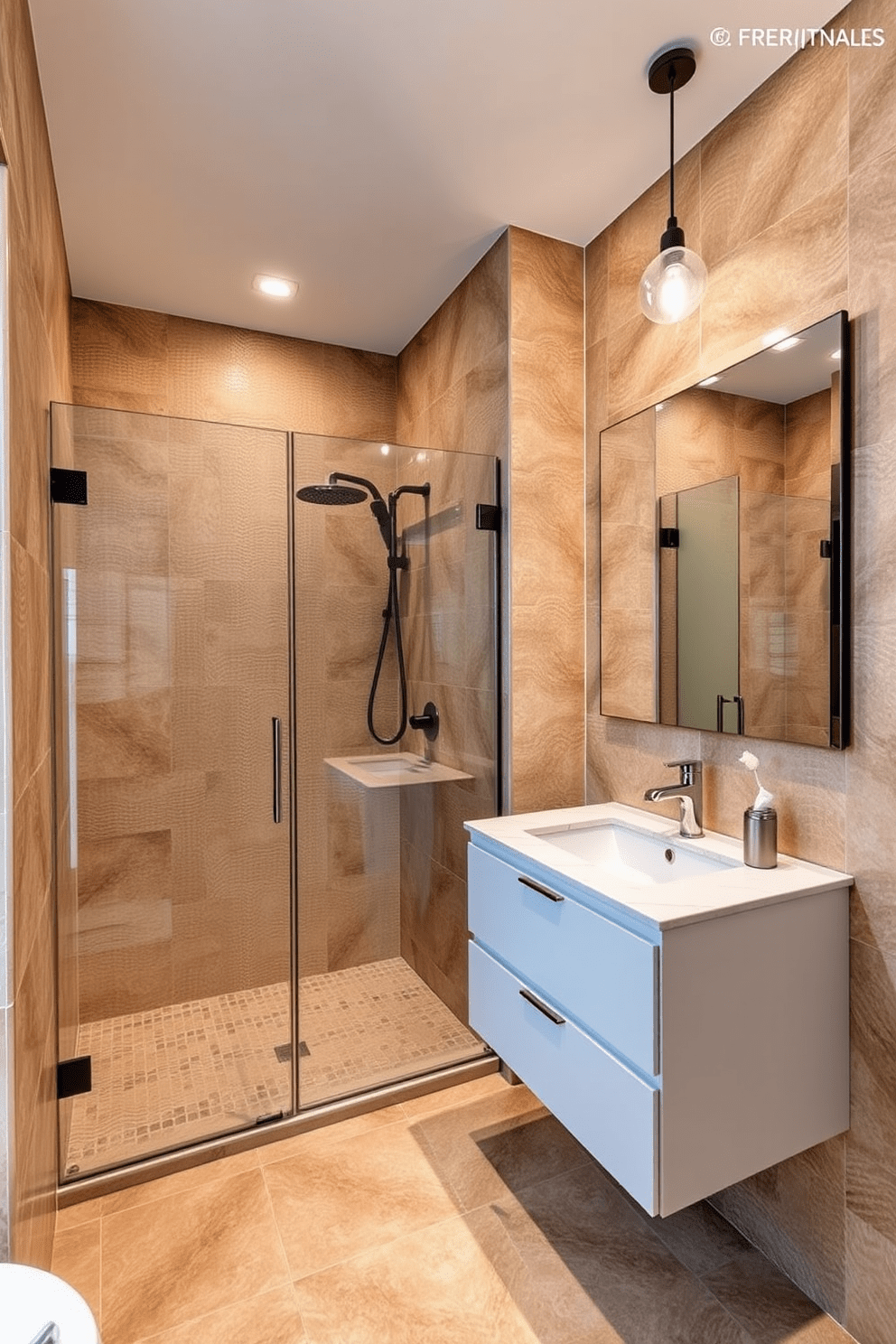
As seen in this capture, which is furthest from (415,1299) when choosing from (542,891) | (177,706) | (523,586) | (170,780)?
(523,586)

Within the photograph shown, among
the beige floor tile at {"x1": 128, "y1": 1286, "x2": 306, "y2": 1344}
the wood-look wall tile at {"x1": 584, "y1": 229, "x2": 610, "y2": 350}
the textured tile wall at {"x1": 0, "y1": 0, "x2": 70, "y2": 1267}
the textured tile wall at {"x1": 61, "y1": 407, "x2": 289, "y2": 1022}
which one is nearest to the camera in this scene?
the textured tile wall at {"x1": 0, "y1": 0, "x2": 70, "y2": 1267}

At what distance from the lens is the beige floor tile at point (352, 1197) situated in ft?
5.20

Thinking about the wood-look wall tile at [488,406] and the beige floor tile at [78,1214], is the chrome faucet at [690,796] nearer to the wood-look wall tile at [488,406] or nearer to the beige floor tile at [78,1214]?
the wood-look wall tile at [488,406]

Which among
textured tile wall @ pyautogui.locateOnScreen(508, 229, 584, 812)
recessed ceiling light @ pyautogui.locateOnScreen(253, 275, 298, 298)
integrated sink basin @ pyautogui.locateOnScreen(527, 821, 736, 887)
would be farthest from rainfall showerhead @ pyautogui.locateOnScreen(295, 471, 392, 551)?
integrated sink basin @ pyautogui.locateOnScreen(527, 821, 736, 887)

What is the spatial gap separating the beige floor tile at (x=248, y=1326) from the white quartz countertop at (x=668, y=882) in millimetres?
977

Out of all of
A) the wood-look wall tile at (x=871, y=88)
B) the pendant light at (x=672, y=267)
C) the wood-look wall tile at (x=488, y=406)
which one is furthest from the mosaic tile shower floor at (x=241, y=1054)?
the wood-look wall tile at (x=871, y=88)

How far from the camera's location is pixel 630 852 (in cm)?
185

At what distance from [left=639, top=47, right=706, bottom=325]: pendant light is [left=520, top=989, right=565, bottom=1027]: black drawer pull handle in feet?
4.85

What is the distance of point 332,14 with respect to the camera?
1.39 m

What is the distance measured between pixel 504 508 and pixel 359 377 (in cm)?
121

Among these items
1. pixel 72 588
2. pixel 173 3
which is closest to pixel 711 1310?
pixel 72 588

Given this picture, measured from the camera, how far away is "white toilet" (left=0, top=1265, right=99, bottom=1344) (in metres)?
0.78

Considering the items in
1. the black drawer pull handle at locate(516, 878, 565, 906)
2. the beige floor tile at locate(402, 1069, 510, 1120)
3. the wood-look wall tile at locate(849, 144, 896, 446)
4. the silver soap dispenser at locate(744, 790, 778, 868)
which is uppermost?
the wood-look wall tile at locate(849, 144, 896, 446)

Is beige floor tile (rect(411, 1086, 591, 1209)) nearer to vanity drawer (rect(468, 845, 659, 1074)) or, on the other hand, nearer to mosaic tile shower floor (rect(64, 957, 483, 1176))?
mosaic tile shower floor (rect(64, 957, 483, 1176))
